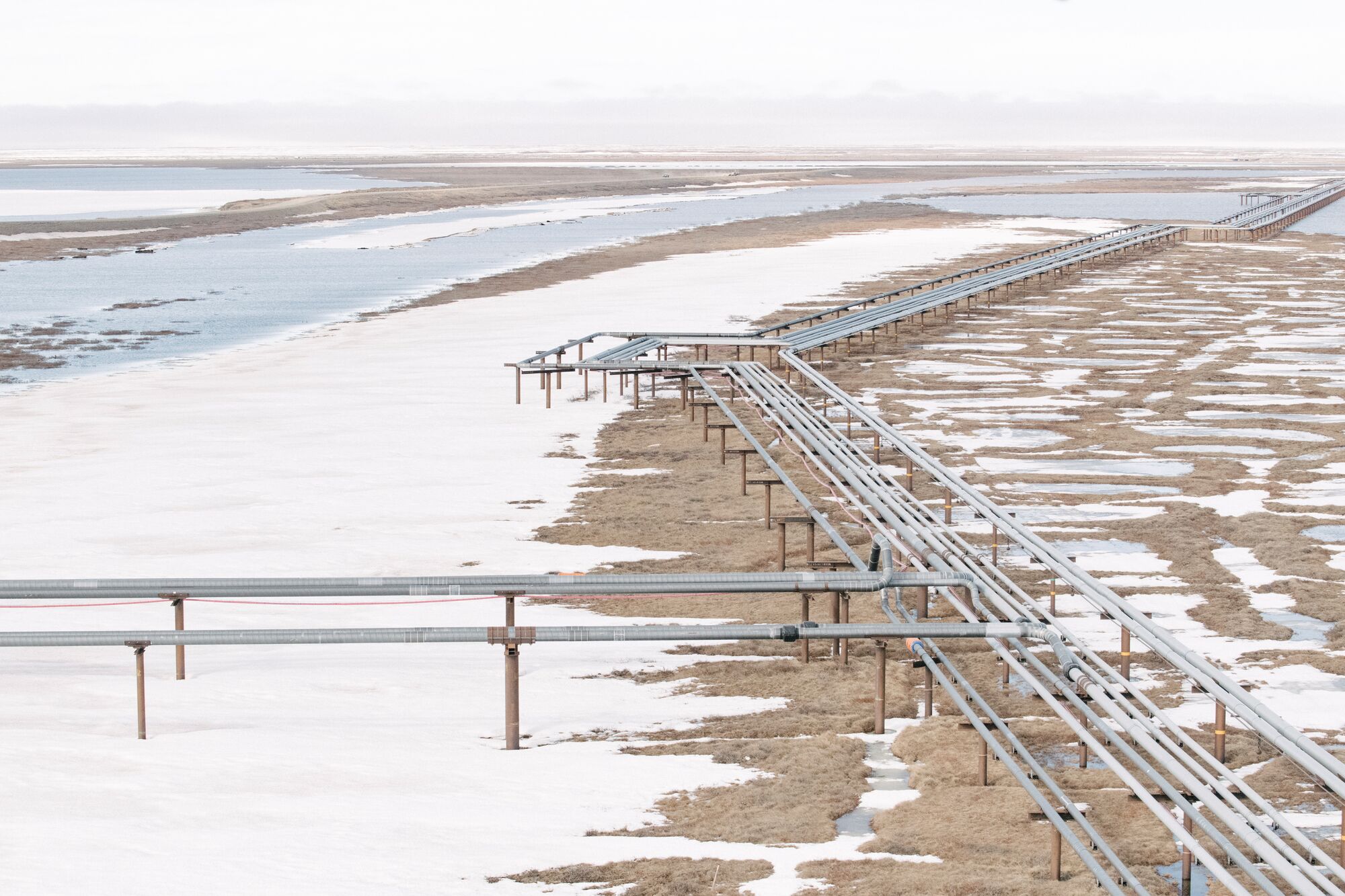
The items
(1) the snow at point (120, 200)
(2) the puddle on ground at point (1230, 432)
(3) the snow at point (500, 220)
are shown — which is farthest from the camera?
(1) the snow at point (120, 200)

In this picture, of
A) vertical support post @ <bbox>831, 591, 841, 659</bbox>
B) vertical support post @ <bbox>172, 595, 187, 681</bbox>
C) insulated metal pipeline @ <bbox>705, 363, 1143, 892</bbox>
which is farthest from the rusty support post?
vertical support post @ <bbox>172, 595, 187, 681</bbox>

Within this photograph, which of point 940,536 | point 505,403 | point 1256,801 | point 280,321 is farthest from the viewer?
point 280,321

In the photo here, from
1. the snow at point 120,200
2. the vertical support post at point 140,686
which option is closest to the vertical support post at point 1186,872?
the vertical support post at point 140,686

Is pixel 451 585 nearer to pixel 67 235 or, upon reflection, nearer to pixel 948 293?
pixel 948 293

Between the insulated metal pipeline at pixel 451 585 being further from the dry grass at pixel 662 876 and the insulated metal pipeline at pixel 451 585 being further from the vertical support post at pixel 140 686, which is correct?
the dry grass at pixel 662 876

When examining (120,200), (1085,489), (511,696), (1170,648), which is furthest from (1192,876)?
(120,200)

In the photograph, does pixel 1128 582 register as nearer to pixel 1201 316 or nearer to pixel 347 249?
pixel 1201 316

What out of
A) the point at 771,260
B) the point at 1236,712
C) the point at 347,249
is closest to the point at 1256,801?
the point at 1236,712
